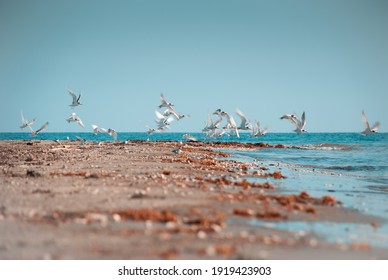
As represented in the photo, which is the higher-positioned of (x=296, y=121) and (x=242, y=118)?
(x=242, y=118)

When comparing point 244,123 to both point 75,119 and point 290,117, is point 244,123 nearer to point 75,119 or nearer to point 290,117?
point 290,117

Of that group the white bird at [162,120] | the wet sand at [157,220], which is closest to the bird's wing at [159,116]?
the white bird at [162,120]

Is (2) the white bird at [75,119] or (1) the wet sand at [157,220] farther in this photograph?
(2) the white bird at [75,119]

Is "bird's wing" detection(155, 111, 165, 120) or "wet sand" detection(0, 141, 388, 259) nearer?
"wet sand" detection(0, 141, 388, 259)

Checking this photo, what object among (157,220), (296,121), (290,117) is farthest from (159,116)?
(157,220)

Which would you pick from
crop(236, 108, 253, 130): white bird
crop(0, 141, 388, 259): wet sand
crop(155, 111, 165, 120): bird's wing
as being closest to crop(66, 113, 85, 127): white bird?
crop(155, 111, 165, 120): bird's wing

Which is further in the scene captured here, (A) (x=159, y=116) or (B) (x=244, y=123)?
(A) (x=159, y=116)

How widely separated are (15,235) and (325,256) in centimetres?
439

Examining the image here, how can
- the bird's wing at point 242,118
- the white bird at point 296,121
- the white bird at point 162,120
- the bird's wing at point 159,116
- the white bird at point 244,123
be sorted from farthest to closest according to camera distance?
the white bird at point 162,120
the bird's wing at point 159,116
the white bird at point 244,123
the bird's wing at point 242,118
the white bird at point 296,121

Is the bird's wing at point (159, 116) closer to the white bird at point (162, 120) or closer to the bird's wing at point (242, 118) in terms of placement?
the white bird at point (162, 120)

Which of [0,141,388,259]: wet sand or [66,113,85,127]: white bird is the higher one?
[66,113,85,127]: white bird

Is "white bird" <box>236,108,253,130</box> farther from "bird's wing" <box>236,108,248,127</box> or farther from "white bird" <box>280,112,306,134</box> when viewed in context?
"white bird" <box>280,112,306,134</box>

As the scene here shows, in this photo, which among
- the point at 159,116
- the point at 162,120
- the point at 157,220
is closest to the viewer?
the point at 157,220

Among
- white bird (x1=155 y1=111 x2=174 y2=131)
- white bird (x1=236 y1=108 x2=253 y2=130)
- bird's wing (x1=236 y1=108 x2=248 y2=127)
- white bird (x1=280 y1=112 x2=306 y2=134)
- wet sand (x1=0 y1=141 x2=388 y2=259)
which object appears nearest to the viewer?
wet sand (x1=0 y1=141 x2=388 y2=259)
